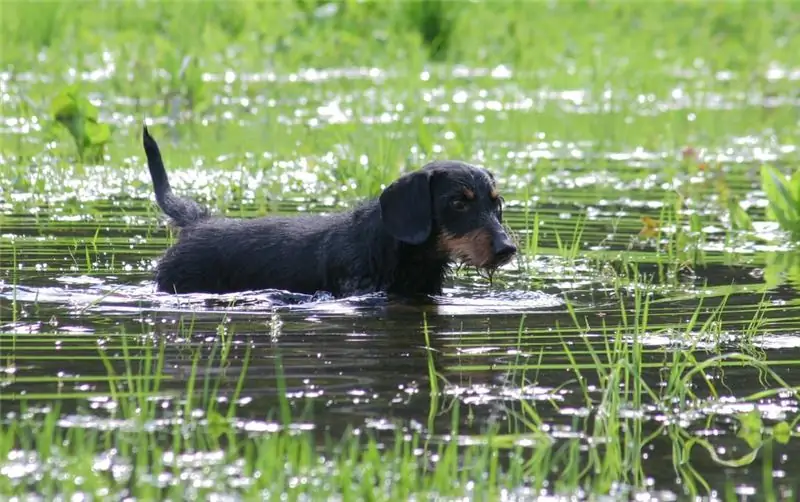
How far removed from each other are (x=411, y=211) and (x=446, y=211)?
17 centimetres

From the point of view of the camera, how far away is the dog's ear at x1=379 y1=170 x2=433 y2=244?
7039 millimetres

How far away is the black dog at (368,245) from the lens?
705cm

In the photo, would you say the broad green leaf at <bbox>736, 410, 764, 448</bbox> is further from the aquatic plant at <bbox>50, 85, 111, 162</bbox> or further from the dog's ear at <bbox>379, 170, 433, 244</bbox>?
the aquatic plant at <bbox>50, 85, 111, 162</bbox>

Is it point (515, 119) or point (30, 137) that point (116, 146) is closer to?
point (30, 137)

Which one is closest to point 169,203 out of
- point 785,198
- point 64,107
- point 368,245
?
point 368,245

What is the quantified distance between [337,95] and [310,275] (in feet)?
27.0

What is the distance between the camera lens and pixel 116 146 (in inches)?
468

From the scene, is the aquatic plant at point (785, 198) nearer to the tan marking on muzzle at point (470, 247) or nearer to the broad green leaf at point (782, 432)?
the tan marking on muzzle at point (470, 247)

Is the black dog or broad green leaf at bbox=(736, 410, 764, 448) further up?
the black dog

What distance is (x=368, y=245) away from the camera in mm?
7250

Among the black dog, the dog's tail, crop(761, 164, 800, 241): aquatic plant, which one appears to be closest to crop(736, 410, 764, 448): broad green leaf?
the black dog

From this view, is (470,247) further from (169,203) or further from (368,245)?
(169,203)

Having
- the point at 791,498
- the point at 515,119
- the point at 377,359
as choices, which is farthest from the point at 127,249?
the point at 515,119

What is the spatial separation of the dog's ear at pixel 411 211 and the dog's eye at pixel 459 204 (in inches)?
4.6
